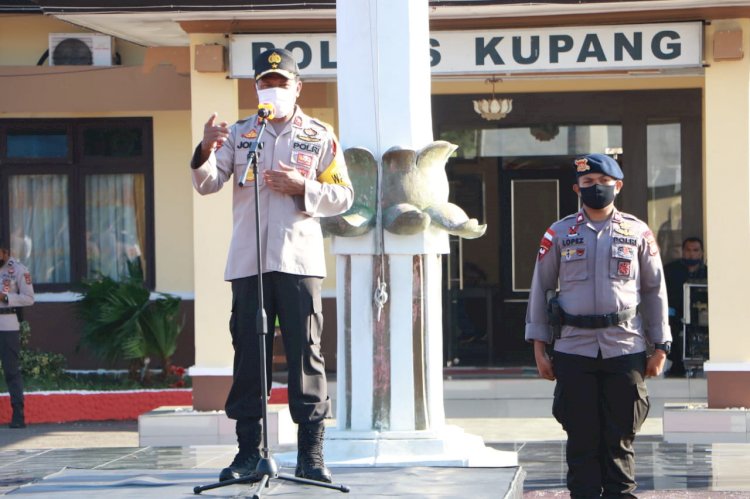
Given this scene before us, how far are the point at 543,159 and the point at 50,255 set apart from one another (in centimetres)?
578

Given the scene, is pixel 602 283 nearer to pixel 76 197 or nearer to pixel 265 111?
pixel 265 111

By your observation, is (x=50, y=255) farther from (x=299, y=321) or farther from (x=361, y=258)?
(x=299, y=321)

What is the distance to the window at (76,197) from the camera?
16031 millimetres

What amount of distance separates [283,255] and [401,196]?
1650 mm

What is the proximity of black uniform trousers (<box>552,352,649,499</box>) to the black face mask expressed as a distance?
73 centimetres

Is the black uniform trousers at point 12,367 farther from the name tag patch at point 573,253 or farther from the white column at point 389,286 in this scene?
the name tag patch at point 573,253

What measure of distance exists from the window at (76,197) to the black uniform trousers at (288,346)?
9692 mm

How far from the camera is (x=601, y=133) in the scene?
606 inches

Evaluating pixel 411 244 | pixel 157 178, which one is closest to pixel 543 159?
pixel 157 178

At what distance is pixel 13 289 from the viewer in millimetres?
14156

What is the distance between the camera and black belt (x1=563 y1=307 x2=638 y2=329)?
6602 mm

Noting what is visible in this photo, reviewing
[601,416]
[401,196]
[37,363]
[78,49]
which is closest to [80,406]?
[37,363]

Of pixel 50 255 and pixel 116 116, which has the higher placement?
pixel 116 116

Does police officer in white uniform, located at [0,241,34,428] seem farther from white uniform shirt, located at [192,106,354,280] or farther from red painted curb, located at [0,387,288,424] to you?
white uniform shirt, located at [192,106,354,280]
